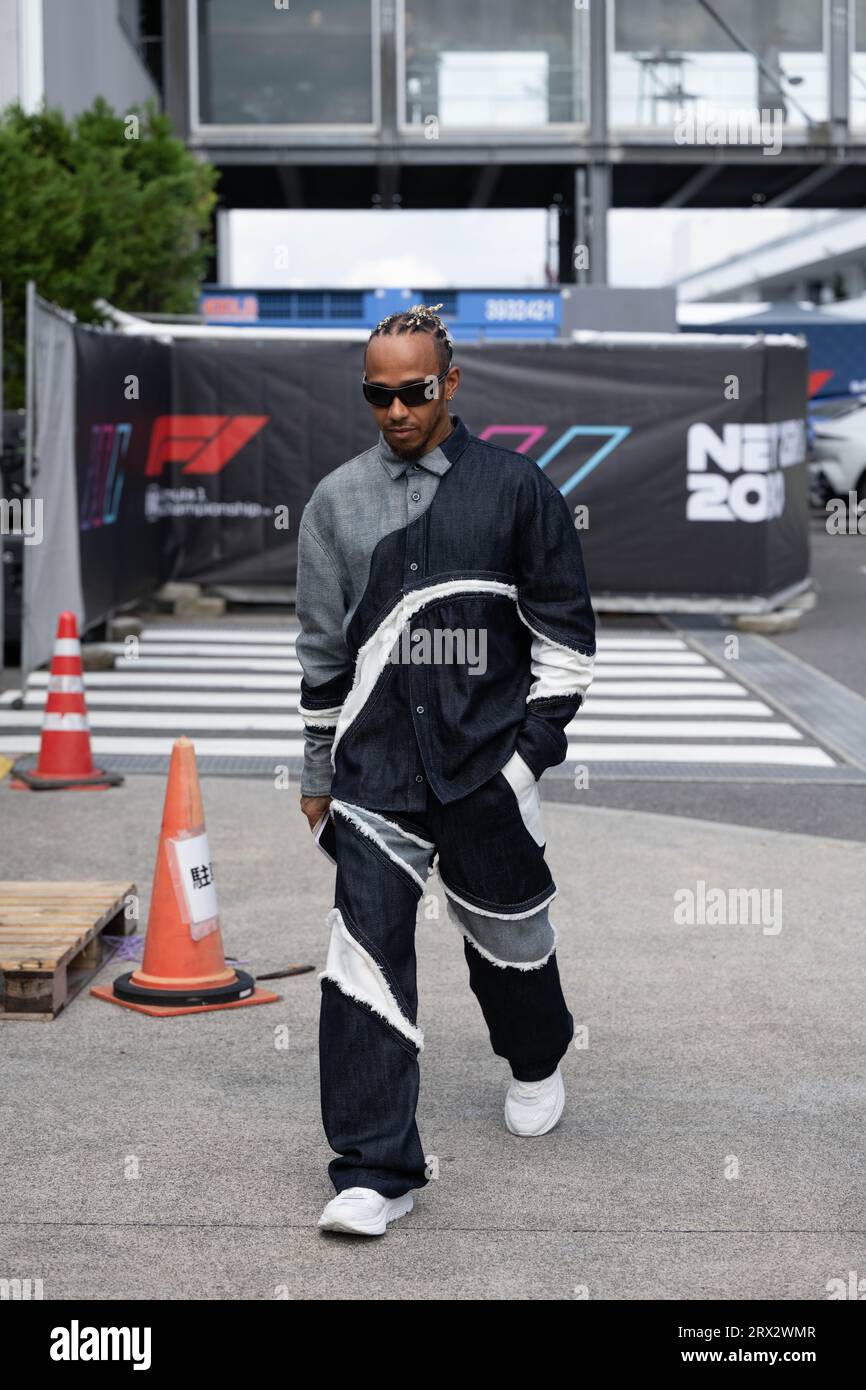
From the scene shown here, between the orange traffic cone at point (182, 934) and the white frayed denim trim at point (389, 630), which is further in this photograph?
the orange traffic cone at point (182, 934)

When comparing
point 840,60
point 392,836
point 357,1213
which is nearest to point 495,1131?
point 357,1213

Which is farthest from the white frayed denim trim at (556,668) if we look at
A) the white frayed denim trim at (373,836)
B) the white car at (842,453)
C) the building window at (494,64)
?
the building window at (494,64)

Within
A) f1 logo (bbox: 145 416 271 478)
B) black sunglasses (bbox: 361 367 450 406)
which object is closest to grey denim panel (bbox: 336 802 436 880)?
black sunglasses (bbox: 361 367 450 406)

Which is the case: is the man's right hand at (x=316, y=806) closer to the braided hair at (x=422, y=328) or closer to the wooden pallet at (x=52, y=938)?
the braided hair at (x=422, y=328)

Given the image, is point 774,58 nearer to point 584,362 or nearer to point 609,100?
point 609,100

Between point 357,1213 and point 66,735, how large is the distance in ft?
18.5

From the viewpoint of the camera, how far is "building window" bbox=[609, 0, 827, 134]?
32.2m

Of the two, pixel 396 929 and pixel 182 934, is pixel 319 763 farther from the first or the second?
pixel 182 934

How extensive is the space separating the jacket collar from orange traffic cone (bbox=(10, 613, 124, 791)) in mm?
5298

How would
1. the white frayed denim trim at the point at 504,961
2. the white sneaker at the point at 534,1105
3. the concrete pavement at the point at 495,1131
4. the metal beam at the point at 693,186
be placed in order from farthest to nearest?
1. the metal beam at the point at 693,186
2. the white sneaker at the point at 534,1105
3. the white frayed denim trim at the point at 504,961
4. the concrete pavement at the point at 495,1131

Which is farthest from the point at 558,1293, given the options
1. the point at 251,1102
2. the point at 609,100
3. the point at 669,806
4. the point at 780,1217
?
the point at 609,100

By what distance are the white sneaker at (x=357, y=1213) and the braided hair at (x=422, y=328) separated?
69.2 inches

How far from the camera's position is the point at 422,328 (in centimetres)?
420

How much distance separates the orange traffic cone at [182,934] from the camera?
5.93 metres
